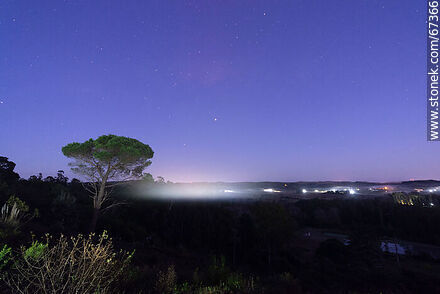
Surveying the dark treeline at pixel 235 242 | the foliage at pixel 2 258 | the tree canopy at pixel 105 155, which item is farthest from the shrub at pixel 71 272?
the tree canopy at pixel 105 155

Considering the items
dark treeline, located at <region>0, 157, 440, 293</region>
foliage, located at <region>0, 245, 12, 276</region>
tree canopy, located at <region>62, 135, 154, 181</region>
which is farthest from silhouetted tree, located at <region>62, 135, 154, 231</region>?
foliage, located at <region>0, 245, 12, 276</region>

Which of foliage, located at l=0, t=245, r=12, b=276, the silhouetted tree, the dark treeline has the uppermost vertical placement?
the silhouetted tree

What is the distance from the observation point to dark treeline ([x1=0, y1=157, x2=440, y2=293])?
24.2ft

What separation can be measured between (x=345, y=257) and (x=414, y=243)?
23.3m

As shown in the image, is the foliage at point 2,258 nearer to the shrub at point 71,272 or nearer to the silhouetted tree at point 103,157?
the shrub at point 71,272

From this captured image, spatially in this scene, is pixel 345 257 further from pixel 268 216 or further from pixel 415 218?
pixel 415 218

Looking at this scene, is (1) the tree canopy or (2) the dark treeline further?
(1) the tree canopy

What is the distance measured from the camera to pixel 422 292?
46.0 ft

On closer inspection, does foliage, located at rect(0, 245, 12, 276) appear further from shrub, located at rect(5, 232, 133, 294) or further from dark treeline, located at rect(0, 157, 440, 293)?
dark treeline, located at rect(0, 157, 440, 293)

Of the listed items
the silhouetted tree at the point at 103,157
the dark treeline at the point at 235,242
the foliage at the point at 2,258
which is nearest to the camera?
the foliage at the point at 2,258

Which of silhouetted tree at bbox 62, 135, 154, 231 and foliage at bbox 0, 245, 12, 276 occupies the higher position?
silhouetted tree at bbox 62, 135, 154, 231

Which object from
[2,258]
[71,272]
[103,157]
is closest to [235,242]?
[103,157]

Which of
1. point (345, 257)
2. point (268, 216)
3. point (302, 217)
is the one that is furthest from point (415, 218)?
point (268, 216)

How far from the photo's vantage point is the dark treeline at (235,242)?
7.39 m
